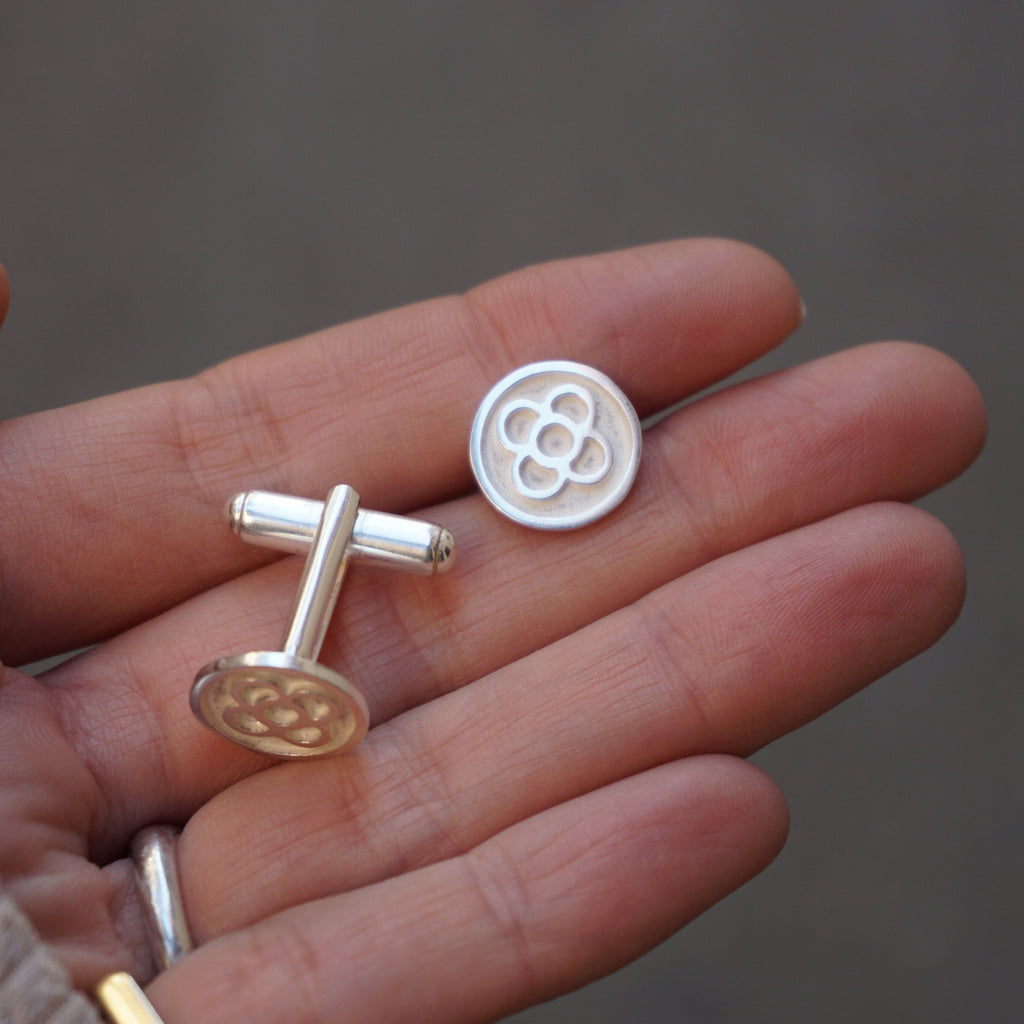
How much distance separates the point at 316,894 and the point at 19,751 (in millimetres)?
689

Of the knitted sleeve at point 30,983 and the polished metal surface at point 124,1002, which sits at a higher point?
the knitted sleeve at point 30,983

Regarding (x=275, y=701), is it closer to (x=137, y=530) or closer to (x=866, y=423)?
(x=137, y=530)

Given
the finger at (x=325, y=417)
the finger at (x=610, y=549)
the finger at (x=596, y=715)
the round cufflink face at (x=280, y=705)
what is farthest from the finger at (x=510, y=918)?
the finger at (x=325, y=417)

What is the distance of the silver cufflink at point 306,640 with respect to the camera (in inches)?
86.4

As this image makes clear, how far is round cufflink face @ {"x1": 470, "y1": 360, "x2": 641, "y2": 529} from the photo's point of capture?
9.00ft

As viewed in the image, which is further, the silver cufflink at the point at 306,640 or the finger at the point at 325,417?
the finger at the point at 325,417

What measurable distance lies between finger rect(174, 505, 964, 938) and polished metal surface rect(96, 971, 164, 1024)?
0.21 m

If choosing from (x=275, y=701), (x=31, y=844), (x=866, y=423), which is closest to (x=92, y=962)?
(x=31, y=844)

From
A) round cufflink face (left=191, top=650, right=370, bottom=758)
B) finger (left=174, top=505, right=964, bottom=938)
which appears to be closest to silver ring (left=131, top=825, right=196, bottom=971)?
finger (left=174, top=505, right=964, bottom=938)

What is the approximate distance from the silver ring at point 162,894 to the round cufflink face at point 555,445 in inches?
43.7

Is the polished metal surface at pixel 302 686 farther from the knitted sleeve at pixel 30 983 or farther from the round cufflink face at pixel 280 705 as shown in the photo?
the knitted sleeve at pixel 30 983

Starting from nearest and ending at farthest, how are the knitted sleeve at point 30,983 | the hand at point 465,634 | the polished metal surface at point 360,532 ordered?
the knitted sleeve at point 30,983 < the hand at point 465,634 < the polished metal surface at point 360,532

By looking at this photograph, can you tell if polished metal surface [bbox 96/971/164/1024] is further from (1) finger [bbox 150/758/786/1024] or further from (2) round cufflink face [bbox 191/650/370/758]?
(2) round cufflink face [bbox 191/650/370/758]

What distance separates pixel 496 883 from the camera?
2.18 m
